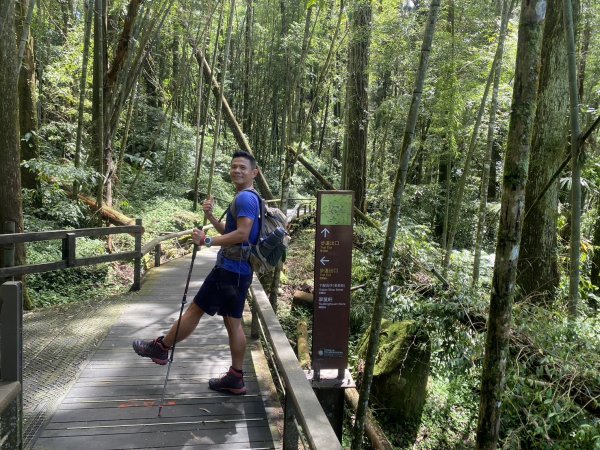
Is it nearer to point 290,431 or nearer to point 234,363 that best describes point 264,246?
point 234,363

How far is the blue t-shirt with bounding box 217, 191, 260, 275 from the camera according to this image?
309 centimetres

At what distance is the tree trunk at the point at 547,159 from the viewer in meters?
5.99

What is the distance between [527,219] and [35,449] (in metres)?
6.02

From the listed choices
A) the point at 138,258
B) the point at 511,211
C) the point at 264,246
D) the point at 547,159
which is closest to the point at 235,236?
the point at 264,246

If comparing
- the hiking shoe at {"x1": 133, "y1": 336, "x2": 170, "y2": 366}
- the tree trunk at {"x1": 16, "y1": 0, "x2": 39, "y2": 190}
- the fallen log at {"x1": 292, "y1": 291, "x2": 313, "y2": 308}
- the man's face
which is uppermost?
the tree trunk at {"x1": 16, "y1": 0, "x2": 39, "y2": 190}

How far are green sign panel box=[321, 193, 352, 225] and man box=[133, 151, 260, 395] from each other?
840 mm

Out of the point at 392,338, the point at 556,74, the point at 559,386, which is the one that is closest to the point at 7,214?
the point at 392,338

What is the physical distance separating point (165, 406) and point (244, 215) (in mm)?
1479

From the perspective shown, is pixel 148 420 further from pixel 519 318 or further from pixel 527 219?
pixel 527 219

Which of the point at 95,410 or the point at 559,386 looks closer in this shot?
the point at 95,410

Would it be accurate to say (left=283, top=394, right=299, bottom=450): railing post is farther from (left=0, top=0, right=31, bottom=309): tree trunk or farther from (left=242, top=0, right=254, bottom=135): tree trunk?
(left=242, top=0, right=254, bottom=135): tree trunk

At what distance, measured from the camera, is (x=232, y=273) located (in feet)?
10.5

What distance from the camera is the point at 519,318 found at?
163 inches

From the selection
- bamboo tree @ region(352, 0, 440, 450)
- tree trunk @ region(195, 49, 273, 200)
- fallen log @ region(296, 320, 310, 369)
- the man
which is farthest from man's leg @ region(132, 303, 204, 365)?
tree trunk @ region(195, 49, 273, 200)
